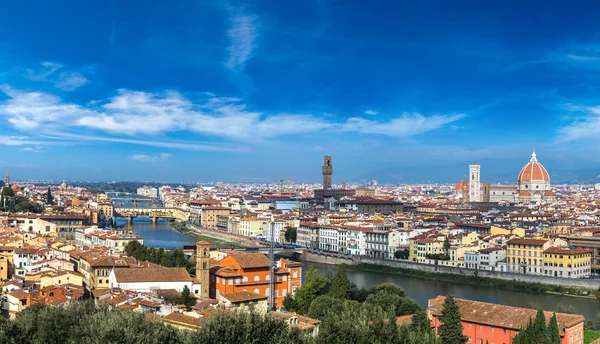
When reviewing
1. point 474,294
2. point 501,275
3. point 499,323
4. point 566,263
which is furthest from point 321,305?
point 566,263

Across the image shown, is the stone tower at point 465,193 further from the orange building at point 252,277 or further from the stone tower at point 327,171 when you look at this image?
the orange building at point 252,277

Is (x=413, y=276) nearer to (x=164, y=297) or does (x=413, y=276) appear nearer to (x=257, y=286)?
(x=257, y=286)

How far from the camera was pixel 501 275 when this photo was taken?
19.9 m

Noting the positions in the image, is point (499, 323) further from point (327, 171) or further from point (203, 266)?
point (327, 171)

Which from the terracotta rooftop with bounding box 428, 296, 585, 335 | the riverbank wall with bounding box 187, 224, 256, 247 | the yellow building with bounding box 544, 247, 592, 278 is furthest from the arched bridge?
the terracotta rooftop with bounding box 428, 296, 585, 335

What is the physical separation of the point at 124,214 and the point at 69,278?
35.5 m

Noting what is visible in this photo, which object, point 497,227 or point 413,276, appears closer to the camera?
point 413,276

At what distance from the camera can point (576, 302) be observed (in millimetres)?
16828

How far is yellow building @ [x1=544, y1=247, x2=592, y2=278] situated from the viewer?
757 inches

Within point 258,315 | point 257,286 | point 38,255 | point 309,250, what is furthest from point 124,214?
point 258,315

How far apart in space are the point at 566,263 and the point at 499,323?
389 inches

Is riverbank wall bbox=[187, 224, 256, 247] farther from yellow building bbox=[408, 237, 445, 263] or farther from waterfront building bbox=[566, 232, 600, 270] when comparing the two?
waterfront building bbox=[566, 232, 600, 270]

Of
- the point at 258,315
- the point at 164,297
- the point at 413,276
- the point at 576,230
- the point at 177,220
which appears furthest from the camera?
the point at 177,220

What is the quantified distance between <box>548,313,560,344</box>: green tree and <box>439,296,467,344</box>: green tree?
1.21 metres
